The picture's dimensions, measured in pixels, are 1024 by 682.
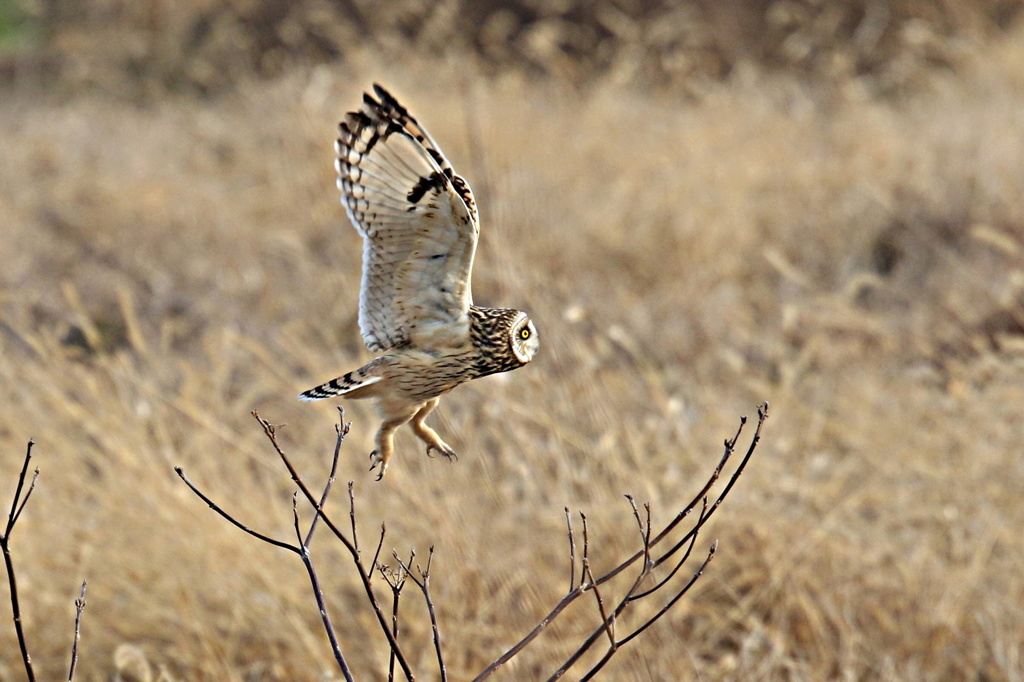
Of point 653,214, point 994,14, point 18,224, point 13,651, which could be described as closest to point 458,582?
point 13,651

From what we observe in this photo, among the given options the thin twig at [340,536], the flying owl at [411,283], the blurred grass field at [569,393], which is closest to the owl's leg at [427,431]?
the flying owl at [411,283]

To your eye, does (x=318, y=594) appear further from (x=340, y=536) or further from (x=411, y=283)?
(x=411, y=283)

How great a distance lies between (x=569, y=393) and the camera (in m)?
2.89

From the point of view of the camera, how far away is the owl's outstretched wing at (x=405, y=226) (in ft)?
3.43

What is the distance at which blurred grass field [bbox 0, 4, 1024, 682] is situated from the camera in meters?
3.11

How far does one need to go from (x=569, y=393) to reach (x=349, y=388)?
198 cm

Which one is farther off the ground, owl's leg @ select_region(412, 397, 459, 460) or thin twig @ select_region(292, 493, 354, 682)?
owl's leg @ select_region(412, 397, 459, 460)

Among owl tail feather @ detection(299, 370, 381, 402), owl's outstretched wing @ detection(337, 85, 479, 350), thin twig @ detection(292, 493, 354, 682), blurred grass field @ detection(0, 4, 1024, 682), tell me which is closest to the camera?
owl tail feather @ detection(299, 370, 381, 402)

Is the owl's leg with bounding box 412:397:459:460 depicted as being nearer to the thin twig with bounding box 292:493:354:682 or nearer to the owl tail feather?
the owl tail feather

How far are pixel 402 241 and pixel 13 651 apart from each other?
Answer: 2.81 metres

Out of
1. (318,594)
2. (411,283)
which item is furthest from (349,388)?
(318,594)

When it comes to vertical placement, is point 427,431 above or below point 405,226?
below

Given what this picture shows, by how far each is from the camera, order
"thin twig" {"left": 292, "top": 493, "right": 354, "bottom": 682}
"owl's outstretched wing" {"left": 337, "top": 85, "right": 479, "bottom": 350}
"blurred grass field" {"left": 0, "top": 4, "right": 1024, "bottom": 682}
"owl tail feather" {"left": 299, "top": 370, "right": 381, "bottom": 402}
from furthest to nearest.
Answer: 1. "blurred grass field" {"left": 0, "top": 4, "right": 1024, "bottom": 682}
2. "thin twig" {"left": 292, "top": 493, "right": 354, "bottom": 682}
3. "owl's outstretched wing" {"left": 337, "top": 85, "right": 479, "bottom": 350}
4. "owl tail feather" {"left": 299, "top": 370, "right": 381, "bottom": 402}

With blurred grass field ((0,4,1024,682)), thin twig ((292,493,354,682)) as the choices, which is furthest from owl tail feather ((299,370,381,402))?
blurred grass field ((0,4,1024,682))
